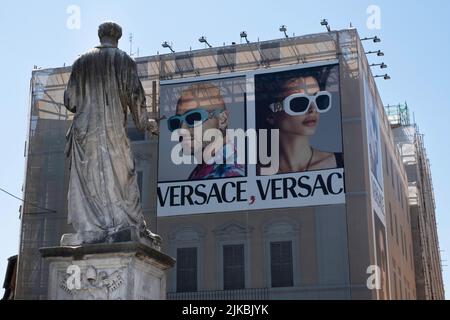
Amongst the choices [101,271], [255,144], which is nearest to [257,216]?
[255,144]

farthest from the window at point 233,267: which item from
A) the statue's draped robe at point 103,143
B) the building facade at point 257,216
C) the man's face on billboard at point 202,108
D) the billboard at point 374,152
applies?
the statue's draped robe at point 103,143

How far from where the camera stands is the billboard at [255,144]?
30.4 m

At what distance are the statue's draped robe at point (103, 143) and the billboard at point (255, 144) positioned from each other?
2172 centimetres

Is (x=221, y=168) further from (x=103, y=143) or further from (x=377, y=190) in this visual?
(x=103, y=143)

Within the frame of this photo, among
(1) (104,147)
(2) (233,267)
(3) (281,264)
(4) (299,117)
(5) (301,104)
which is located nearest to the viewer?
(1) (104,147)

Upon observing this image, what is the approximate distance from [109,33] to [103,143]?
1292 mm

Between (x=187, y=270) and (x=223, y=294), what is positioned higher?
(x=187, y=270)

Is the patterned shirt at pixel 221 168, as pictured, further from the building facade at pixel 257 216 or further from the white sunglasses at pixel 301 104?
the white sunglasses at pixel 301 104

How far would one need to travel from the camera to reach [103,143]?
828 cm

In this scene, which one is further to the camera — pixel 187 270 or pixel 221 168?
pixel 221 168

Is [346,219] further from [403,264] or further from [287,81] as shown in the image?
[403,264]

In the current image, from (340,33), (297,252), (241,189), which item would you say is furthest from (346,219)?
(340,33)

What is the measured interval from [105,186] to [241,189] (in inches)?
898

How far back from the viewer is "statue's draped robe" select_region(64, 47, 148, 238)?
809 cm
